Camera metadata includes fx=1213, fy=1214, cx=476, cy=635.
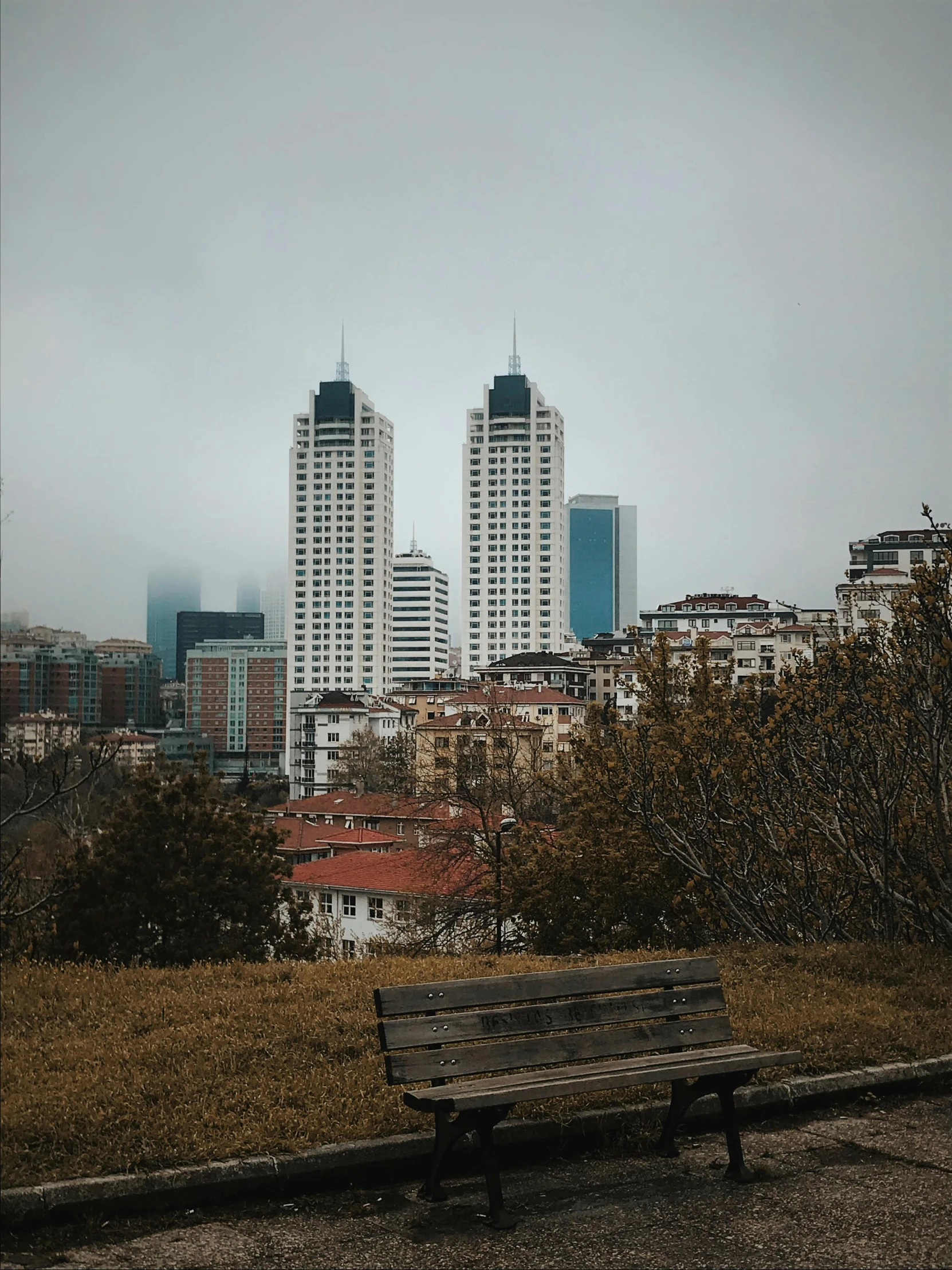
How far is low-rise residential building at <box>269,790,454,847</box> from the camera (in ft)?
91.0

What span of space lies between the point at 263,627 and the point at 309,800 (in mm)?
13911

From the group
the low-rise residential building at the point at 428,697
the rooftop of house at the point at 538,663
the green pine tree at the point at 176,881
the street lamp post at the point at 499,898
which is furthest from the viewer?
the rooftop of house at the point at 538,663

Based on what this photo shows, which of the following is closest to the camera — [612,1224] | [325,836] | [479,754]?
[612,1224]

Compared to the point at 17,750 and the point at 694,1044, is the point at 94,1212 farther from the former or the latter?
the point at 694,1044

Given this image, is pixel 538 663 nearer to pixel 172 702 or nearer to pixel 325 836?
pixel 325 836

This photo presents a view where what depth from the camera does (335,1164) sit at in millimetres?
4332

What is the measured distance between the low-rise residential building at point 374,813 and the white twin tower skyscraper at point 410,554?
77.1m

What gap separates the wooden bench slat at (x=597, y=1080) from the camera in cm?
404

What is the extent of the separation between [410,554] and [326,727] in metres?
65.0

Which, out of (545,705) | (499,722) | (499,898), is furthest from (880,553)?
(499,898)

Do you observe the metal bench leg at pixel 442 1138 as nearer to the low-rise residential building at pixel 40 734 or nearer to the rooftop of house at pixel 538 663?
the low-rise residential building at pixel 40 734

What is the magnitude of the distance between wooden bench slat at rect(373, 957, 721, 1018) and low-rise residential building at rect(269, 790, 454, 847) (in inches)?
835

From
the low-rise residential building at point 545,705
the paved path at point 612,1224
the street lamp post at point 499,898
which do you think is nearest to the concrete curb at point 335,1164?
the paved path at point 612,1224

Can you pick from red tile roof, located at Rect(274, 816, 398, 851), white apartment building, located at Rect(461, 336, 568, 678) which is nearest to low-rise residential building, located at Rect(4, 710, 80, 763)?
red tile roof, located at Rect(274, 816, 398, 851)
